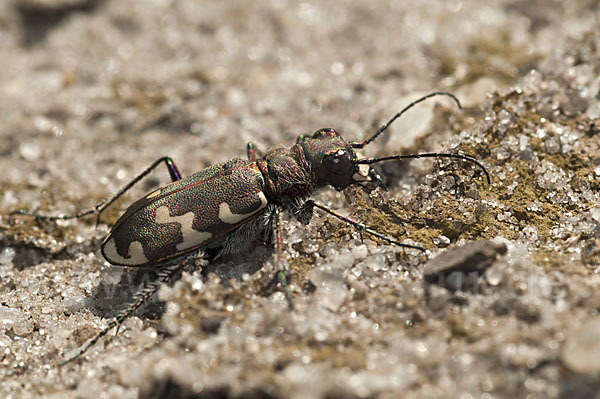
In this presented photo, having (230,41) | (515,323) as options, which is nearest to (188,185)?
(515,323)

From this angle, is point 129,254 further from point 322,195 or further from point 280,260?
point 322,195

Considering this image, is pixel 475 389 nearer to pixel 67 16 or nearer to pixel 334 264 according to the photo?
pixel 334 264

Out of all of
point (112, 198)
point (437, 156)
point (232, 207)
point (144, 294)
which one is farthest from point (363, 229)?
point (112, 198)

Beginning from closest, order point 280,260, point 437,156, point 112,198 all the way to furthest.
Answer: point 280,260 → point 437,156 → point 112,198

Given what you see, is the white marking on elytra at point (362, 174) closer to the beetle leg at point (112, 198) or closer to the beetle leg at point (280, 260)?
the beetle leg at point (280, 260)

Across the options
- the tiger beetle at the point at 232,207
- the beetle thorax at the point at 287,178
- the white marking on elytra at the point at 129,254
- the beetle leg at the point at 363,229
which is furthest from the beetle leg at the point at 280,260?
the white marking on elytra at the point at 129,254

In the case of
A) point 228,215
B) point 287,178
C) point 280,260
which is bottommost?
point 280,260
